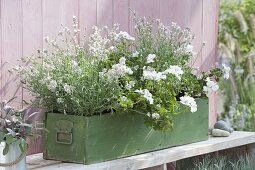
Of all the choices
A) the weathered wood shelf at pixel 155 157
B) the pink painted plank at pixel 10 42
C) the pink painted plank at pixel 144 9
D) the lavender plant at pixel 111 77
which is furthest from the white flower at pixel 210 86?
the pink painted plank at pixel 10 42

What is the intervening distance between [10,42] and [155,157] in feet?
2.88

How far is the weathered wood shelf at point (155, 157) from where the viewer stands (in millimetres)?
3043

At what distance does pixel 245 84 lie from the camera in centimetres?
621

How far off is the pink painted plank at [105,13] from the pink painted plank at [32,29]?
431 millimetres

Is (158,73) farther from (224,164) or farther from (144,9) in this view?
(224,164)

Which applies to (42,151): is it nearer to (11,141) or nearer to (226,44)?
(11,141)

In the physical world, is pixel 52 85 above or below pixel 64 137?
above

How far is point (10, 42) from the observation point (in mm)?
3191

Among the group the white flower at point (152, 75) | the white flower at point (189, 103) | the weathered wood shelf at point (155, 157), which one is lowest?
the weathered wood shelf at point (155, 157)

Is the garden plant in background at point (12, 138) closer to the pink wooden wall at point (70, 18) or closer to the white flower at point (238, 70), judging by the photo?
the pink wooden wall at point (70, 18)

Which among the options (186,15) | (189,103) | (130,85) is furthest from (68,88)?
(186,15)

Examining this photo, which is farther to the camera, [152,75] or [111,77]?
[152,75]

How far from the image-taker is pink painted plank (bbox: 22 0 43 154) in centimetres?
326

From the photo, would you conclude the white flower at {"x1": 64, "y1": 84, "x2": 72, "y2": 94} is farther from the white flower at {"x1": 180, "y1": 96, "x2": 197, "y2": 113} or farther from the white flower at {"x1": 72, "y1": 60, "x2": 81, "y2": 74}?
the white flower at {"x1": 180, "y1": 96, "x2": 197, "y2": 113}
